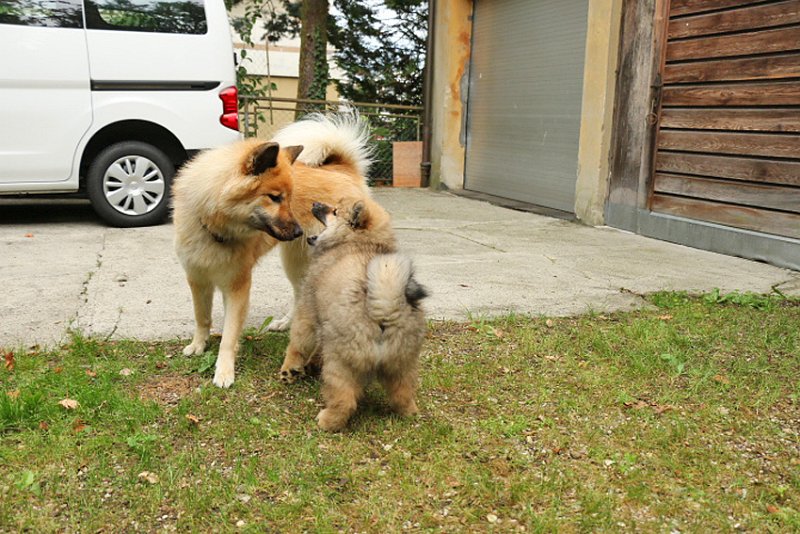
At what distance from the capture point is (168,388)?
324cm

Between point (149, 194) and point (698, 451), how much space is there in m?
5.97

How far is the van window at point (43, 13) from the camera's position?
Result: 6.28m

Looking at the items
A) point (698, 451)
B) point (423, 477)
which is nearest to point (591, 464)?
point (698, 451)

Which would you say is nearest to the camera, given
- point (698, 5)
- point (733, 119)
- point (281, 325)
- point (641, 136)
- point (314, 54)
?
point (281, 325)

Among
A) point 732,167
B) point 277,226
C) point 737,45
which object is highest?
point 737,45

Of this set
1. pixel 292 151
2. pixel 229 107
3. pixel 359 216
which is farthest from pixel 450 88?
pixel 359 216

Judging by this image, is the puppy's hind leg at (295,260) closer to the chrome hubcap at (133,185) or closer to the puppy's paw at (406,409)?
the puppy's paw at (406,409)

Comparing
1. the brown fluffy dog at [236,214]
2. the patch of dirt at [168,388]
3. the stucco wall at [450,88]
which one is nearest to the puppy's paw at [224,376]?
the brown fluffy dog at [236,214]

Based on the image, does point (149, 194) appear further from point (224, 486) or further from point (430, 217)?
point (224, 486)

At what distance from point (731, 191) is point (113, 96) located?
5.97m

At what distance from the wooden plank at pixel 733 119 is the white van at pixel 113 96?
177 inches

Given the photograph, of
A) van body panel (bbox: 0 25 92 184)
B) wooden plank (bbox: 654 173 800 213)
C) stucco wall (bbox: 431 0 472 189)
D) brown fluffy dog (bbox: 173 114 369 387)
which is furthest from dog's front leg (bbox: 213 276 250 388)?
stucco wall (bbox: 431 0 472 189)

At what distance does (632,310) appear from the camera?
4.61 m

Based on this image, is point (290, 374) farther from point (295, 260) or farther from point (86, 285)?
point (86, 285)
